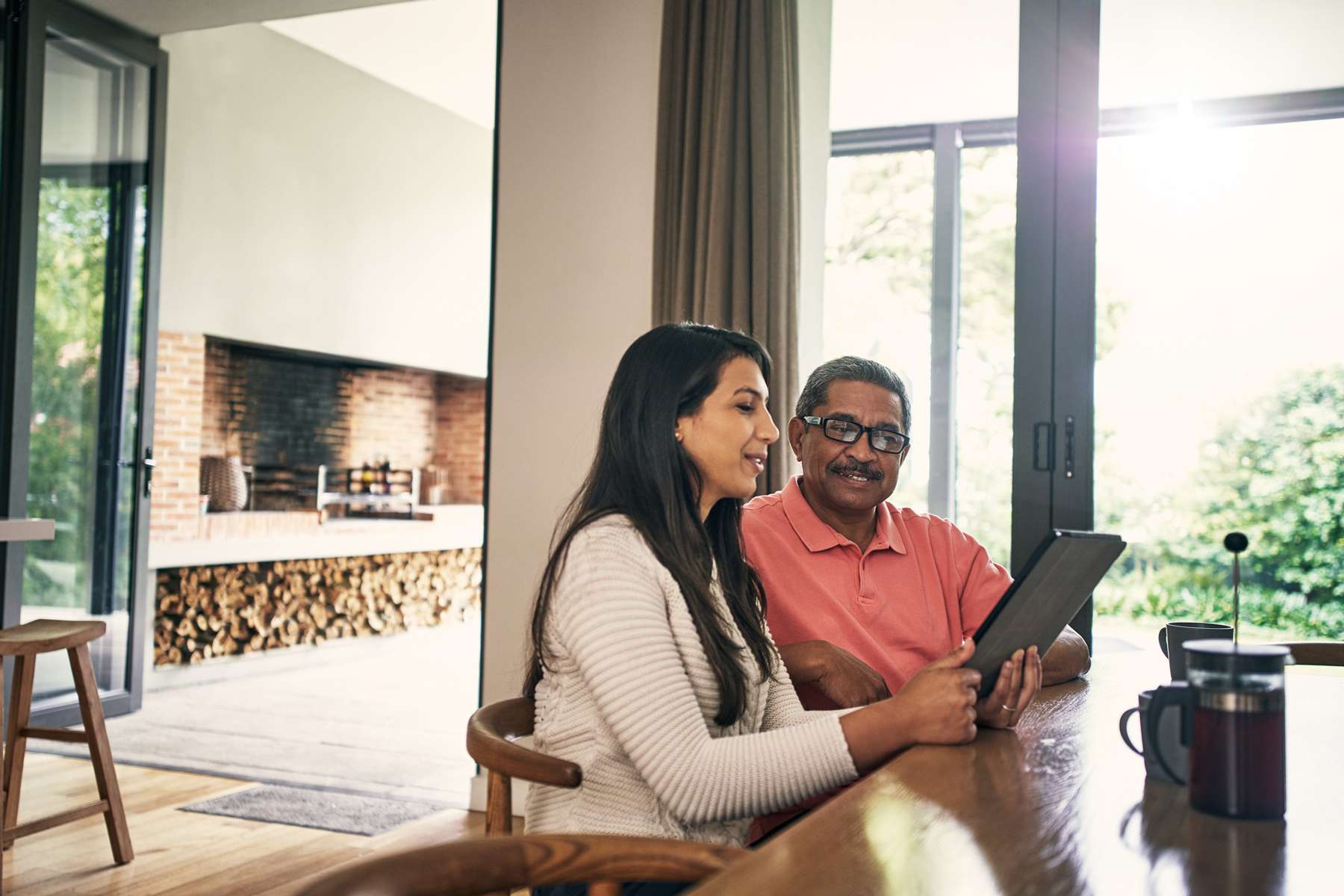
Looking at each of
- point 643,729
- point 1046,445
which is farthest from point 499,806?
point 1046,445

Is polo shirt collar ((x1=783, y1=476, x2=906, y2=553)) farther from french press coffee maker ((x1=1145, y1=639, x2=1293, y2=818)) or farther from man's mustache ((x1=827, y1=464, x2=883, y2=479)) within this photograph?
french press coffee maker ((x1=1145, y1=639, x2=1293, y2=818))

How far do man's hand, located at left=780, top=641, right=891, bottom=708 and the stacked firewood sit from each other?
4744 millimetres

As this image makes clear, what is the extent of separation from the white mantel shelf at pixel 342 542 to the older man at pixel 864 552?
3988 millimetres

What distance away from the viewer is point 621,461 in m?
1.51

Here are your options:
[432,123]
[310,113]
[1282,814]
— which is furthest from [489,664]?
[432,123]

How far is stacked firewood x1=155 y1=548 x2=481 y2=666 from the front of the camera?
577 cm

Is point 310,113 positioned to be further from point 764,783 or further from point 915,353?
point 764,783

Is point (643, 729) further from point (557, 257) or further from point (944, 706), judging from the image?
point (557, 257)

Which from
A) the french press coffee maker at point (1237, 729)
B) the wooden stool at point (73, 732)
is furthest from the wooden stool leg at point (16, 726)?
the french press coffee maker at point (1237, 729)

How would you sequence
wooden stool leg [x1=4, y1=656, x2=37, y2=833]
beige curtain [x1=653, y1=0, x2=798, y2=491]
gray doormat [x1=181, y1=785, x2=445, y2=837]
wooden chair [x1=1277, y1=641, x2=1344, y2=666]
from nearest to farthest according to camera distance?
wooden chair [x1=1277, y1=641, x2=1344, y2=666] < wooden stool leg [x1=4, y1=656, x2=37, y2=833] < beige curtain [x1=653, y1=0, x2=798, y2=491] < gray doormat [x1=181, y1=785, x2=445, y2=837]

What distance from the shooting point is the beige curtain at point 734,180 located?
325 cm

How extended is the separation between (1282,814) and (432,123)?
7.52m

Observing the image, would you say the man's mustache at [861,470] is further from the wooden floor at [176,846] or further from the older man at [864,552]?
the wooden floor at [176,846]

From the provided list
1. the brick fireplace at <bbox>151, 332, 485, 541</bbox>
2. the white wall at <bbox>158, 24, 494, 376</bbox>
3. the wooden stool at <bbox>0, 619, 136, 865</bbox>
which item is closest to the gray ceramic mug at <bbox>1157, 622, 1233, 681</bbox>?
the wooden stool at <bbox>0, 619, 136, 865</bbox>
